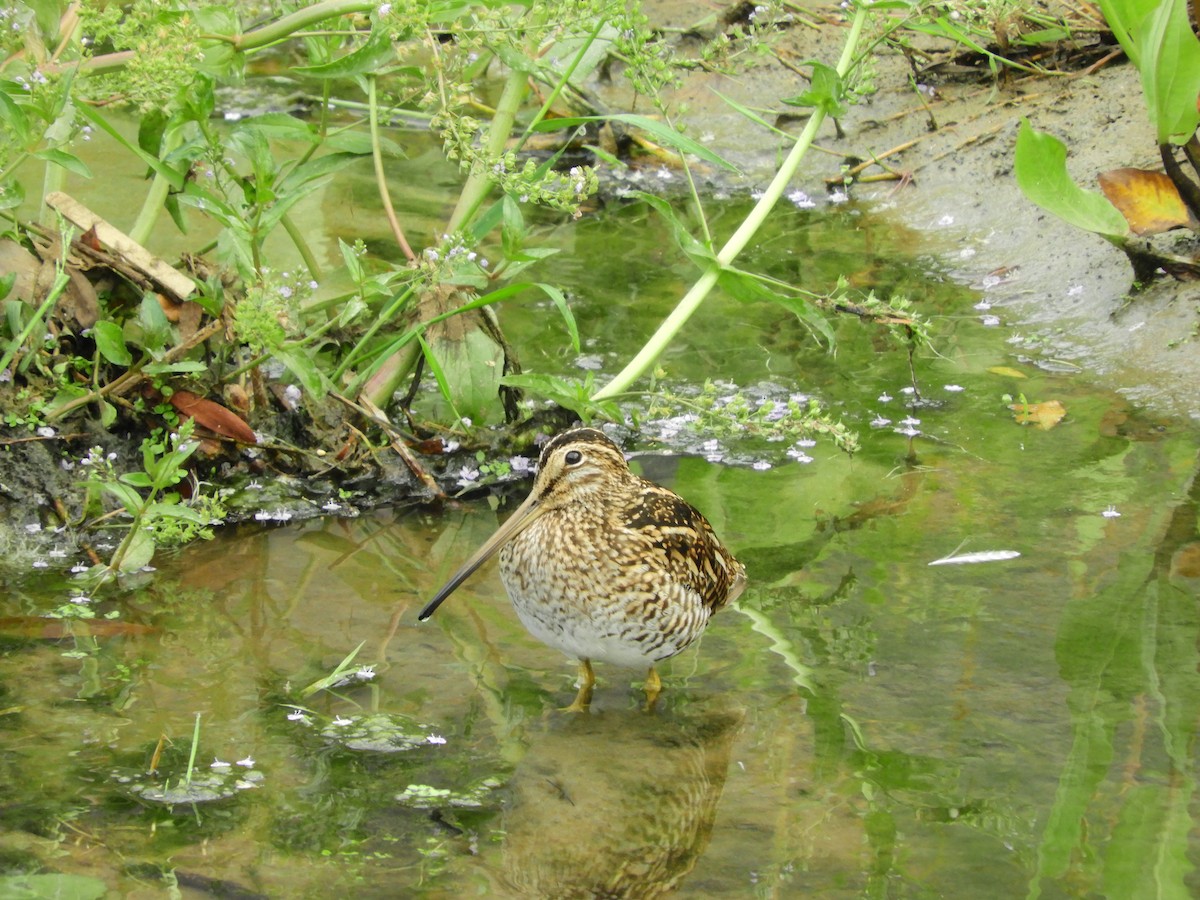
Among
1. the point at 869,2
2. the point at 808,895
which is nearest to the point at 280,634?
the point at 808,895

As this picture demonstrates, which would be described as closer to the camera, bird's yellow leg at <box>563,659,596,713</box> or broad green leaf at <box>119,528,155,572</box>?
bird's yellow leg at <box>563,659,596,713</box>

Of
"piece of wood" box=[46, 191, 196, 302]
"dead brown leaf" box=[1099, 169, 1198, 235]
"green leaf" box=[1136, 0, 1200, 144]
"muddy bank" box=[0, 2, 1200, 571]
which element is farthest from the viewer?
"dead brown leaf" box=[1099, 169, 1198, 235]

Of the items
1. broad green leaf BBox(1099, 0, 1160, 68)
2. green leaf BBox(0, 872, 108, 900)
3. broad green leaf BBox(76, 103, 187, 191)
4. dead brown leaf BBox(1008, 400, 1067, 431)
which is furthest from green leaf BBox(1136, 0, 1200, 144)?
green leaf BBox(0, 872, 108, 900)

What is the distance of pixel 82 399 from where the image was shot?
14.2 ft

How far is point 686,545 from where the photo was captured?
3.80 metres

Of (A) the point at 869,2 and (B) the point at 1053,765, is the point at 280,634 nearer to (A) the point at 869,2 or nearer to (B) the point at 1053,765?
(B) the point at 1053,765

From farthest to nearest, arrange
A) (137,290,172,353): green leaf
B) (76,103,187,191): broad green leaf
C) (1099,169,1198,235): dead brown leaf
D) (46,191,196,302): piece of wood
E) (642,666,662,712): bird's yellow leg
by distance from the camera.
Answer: (1099,169,1198,235): dead brown leaf
(46,191,196,302): piece of wood
(137,290,172,353): green leaf
(76,103,187,191): broad green leaf
(642,666,662,712): bird's yellow leg

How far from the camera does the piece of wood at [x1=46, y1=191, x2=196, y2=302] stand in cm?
449

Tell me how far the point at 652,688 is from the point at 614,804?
0.56 meters

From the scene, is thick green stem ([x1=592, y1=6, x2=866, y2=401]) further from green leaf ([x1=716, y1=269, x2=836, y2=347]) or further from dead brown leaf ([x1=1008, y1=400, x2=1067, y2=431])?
dead brown leaf ([x1=1008, y1=400, x2=1067, y2=431])

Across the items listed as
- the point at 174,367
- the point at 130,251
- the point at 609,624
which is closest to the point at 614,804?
the point at 609,624

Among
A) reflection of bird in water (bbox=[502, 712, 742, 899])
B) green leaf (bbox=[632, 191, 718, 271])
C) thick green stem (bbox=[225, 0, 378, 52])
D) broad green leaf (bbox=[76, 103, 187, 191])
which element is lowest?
reflection of bird in water (bbox=[502, 712, 742, 899])

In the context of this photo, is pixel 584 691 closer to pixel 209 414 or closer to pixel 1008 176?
pixel 209 414

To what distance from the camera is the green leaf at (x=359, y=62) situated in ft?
13.8
